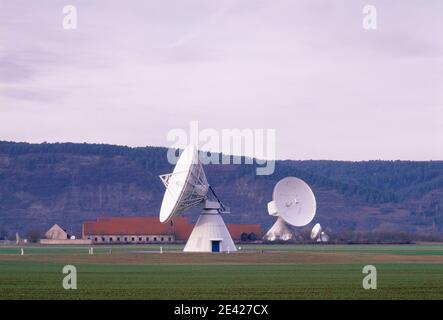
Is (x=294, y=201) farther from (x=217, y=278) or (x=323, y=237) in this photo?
(x=217, y=278)

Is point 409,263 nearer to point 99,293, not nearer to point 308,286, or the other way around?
point 308,286

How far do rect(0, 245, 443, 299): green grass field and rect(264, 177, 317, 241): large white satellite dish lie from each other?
35.4 metres

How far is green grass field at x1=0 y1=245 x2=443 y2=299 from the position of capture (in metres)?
55.2

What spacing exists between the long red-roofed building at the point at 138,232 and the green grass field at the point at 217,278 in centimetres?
8814

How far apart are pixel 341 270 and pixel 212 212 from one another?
38.6 meters

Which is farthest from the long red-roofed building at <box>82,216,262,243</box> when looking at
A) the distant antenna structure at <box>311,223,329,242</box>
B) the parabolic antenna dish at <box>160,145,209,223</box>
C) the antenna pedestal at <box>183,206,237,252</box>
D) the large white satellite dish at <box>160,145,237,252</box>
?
the parabolic antenna dish at <box>160,145,209,223</box>

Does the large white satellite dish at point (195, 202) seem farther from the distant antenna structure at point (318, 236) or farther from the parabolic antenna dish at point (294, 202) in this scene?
the distant antenna structure at point (318, 236)

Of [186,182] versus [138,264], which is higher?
[186,182]

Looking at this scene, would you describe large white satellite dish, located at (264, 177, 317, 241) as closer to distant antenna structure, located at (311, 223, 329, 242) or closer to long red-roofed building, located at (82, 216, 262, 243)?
distant antenna structure, located at (311, 223, 329, 242)

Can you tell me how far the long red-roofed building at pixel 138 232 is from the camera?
193 meters
